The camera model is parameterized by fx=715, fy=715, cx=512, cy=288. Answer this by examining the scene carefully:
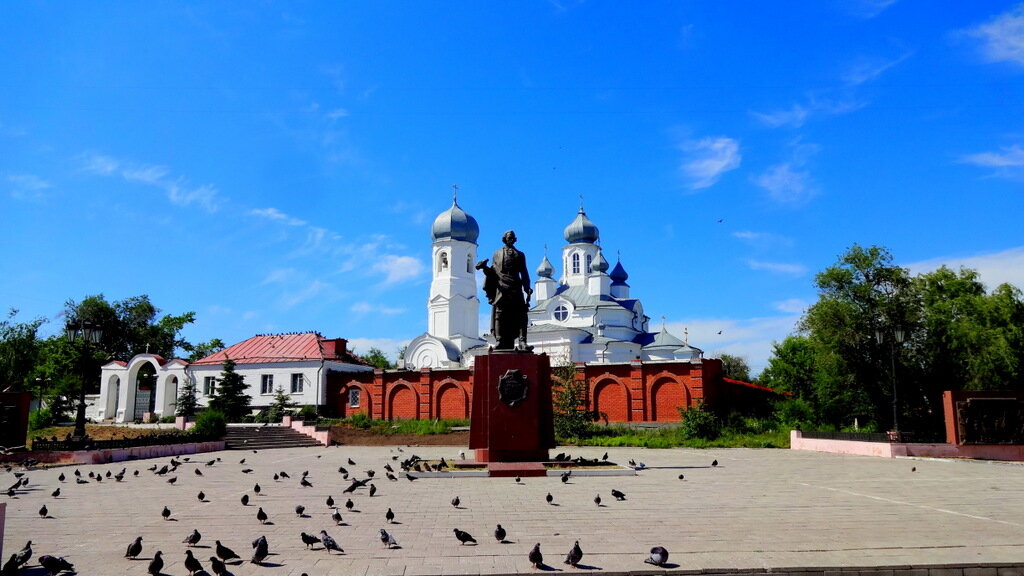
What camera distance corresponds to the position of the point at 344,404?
39250mm

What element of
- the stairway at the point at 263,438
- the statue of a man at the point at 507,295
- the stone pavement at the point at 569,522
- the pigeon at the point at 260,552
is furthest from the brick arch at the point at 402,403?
the pigeon at the point at 260,552

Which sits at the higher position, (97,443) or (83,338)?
(83,338)

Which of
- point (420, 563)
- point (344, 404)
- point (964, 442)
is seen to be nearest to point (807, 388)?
point (964, 442)

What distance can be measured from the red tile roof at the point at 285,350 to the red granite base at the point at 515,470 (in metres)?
28.0

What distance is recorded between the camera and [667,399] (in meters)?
33.3

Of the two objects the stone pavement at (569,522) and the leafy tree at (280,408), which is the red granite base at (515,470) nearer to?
the stone pavement at (569,522)

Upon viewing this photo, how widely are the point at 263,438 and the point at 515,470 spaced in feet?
56.9

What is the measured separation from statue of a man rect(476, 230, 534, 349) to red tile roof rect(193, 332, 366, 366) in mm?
27017

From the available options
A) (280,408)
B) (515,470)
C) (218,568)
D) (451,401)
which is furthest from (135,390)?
(218,568)

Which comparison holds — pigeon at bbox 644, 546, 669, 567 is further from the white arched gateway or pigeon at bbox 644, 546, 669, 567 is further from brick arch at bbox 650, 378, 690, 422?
the white arched gateway

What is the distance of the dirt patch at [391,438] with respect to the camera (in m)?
28.2

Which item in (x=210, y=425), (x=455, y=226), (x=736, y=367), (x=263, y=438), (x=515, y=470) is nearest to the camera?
(x=515, y=470)

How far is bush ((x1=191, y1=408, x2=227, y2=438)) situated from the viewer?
24.2m

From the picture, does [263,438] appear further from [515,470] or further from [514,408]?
[515,470]
